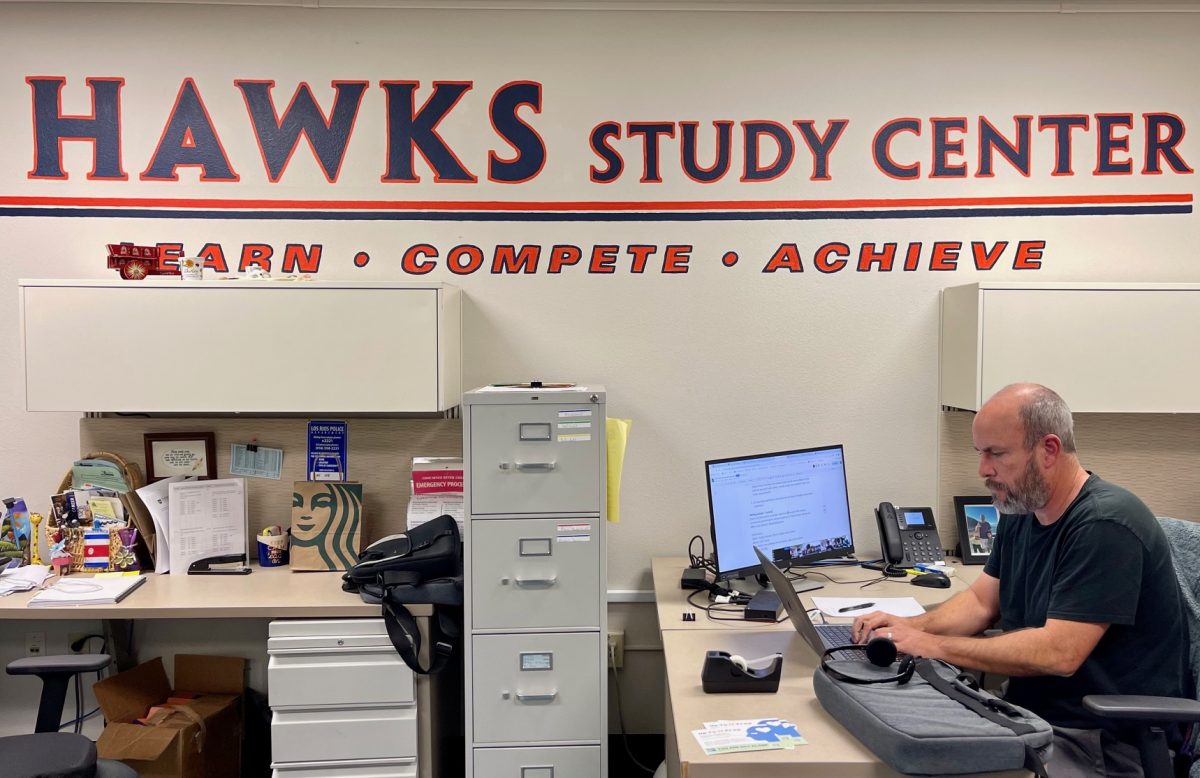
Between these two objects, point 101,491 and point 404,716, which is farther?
point 101,491

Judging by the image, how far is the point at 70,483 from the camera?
2869mm

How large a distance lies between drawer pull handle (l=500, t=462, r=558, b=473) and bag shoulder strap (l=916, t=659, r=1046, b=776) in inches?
43.9

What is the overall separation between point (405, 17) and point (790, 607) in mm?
2363

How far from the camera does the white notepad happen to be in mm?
2434

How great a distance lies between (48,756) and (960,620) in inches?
91.8

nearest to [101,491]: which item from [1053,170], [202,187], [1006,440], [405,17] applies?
[202,187]

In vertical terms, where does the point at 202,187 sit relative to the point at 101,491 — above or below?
above

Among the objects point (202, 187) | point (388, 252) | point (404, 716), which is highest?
point (202, 187)

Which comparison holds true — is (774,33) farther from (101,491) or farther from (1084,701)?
(101,491)

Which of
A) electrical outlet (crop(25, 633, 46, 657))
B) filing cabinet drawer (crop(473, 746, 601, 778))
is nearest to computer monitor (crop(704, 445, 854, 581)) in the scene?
filing cabinet drawer (crop(473, 746, 601, 778))

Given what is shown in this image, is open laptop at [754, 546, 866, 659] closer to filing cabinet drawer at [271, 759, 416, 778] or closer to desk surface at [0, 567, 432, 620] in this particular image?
desk surface at [0, 567, 432, 620]

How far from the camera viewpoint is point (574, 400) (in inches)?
94.7

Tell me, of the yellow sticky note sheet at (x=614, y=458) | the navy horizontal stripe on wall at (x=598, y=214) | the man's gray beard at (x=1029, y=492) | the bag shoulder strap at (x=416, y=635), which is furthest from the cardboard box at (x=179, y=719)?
the man's gray beard at (x=1029, y=492)

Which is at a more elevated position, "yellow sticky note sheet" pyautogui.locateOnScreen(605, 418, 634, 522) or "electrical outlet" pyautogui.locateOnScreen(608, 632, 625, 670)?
"yellow sticky note sheet" pyautogui.locateOnScreen(605, 418, 634, 522)
